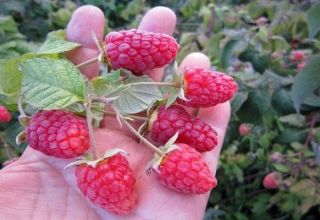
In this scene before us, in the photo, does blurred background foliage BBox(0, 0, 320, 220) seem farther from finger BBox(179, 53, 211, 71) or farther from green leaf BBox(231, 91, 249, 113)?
finger BBox(179, 53, 211, 71)

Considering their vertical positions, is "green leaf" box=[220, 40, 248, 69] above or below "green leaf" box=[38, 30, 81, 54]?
below

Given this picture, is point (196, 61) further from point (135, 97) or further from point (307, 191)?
point (307, 191)

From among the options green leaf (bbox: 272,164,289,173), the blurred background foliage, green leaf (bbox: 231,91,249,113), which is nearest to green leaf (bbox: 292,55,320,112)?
the blurred background foliage

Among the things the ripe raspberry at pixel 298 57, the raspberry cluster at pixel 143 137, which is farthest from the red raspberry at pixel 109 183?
the ripe raspberry at pixel 298 57

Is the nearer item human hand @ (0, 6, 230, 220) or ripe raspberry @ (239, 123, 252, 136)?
human hand @ (0, 6, 230, 220)

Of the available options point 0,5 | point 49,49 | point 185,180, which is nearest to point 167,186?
point 185,180

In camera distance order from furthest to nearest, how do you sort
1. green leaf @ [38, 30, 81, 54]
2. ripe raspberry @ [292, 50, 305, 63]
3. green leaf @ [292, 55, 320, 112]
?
ripe raspberry @ [292, 50, 305, 63] < green leaf @ [292, 55, 320, 112] < green leaf @ [38, 30, 81, 54]

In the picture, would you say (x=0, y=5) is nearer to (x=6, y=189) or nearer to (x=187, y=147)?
(x=6, y=189)
